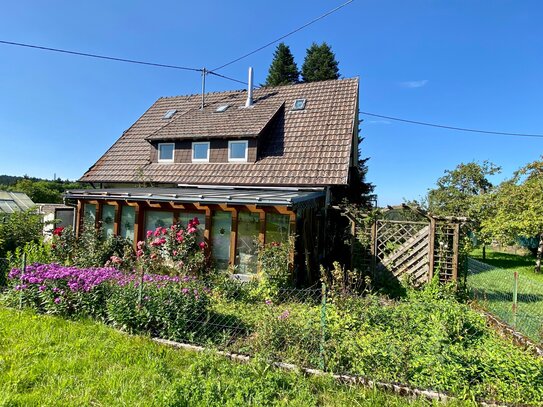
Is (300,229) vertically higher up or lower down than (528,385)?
higher up

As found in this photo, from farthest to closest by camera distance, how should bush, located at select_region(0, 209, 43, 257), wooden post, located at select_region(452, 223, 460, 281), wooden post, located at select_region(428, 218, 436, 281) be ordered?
bush, located at select_region(0, 209, 43, 257) < wooden post, located at select_region(428, 218, 436, 281) < wooden post, located at select_region(452, 223, 460, 281)

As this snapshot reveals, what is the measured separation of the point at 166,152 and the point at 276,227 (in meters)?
8.78

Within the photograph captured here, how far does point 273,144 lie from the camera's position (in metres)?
14.5

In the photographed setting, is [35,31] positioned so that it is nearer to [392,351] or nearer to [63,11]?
[63,11]

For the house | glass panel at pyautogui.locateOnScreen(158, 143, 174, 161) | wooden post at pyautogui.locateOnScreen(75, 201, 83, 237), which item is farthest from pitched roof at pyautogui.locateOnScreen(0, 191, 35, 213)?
wooden post at pyautogui.locateOnScreen(75, 201, 83, 237)

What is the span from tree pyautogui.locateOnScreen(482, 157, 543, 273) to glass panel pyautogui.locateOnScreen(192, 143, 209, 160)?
16.1 m

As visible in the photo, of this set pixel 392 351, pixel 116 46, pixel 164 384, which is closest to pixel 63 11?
pixel 116 46

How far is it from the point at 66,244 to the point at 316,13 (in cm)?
1207

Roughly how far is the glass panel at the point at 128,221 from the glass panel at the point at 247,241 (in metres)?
4.29

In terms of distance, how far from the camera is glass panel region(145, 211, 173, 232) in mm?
11086

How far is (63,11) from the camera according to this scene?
37.1ft

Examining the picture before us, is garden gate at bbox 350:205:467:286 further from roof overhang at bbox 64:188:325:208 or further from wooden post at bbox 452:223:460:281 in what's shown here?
roof overhang at bbox 64:188:325:208

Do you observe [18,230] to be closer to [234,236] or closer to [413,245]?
[234,236]

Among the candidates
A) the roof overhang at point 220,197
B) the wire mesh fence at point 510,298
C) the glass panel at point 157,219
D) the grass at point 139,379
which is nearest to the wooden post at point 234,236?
the roof overhang at point 220,197
